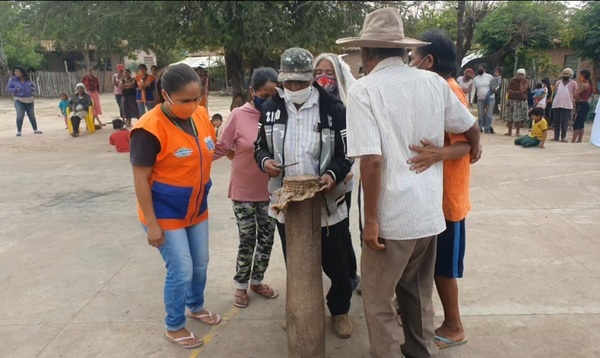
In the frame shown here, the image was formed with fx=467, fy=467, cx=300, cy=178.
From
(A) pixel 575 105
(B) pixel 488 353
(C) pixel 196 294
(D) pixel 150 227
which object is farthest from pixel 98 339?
(A) pixel 575 105

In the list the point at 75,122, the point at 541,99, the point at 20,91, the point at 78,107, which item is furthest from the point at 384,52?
the point at 20,91

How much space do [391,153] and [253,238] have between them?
1.51 meters

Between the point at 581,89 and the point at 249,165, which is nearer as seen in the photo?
the point at 249,165

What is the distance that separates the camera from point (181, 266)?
281 cm

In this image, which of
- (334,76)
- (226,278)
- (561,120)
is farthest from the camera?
(561,120)

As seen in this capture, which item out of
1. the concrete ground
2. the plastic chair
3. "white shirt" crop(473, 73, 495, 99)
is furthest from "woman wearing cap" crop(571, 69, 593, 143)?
the plastic chair

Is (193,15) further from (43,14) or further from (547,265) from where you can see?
(547,265)

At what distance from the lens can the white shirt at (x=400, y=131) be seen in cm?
216

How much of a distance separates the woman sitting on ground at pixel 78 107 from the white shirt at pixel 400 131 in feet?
38.7

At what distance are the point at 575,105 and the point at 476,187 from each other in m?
6.53

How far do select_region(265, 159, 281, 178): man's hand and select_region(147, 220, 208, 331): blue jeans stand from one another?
0.60 metres

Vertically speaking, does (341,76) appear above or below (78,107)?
above

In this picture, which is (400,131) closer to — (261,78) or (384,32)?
(384,32)

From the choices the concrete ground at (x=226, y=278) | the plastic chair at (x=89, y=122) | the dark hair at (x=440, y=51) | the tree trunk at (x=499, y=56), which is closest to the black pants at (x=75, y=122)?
the plastic chair at (x=89, y=122)
